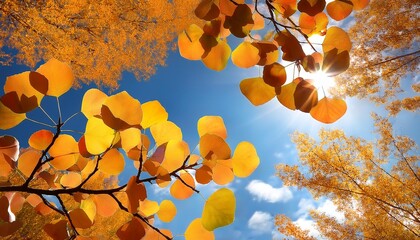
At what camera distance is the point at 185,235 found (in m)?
0.63

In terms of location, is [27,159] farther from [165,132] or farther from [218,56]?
[218,56]

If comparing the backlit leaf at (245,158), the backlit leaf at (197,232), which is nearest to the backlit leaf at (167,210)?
the backlit leaf at (197,232)

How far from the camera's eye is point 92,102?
0.58 meters

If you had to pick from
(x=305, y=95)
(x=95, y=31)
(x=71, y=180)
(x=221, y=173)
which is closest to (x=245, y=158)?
(x=221, y=173)

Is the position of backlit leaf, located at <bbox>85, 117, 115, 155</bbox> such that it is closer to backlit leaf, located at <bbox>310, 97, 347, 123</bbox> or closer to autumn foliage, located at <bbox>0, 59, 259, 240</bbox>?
autumn foliage, located at <bbox>0, 59, 259, 240</bbox>

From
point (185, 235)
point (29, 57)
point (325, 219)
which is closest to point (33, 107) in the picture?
point (185, 235)

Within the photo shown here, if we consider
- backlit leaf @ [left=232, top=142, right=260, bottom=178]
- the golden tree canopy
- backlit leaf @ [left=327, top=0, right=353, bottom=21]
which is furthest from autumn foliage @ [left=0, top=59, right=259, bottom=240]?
the golden tree canopy

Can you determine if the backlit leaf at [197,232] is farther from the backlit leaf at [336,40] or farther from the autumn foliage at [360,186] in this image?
the autumn foliage at [360,186]

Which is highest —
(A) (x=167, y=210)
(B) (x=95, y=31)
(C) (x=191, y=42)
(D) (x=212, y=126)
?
(B) (x=95, y=31)

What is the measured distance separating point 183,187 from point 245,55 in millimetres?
340

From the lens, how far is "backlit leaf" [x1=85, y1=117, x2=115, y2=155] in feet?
1.83

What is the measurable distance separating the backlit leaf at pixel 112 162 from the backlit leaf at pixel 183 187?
5.0 inches

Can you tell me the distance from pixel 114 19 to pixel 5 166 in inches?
206

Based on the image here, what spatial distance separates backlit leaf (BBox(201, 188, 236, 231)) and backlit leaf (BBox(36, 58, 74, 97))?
1.17 feet
